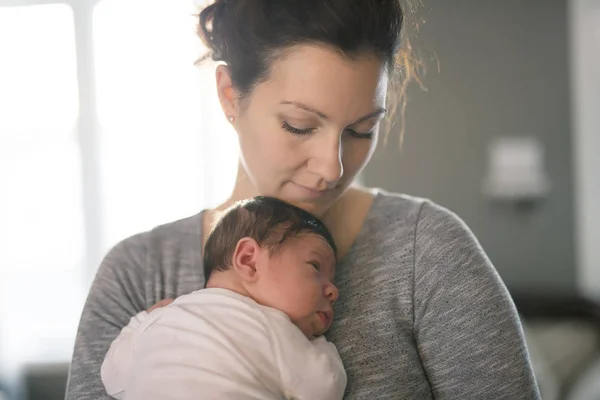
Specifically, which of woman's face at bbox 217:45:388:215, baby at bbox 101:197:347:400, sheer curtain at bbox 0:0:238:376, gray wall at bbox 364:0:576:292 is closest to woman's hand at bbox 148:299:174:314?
baby at bbox 101:197:347:400

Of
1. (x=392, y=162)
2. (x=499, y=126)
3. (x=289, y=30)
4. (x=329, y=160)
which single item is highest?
(x=289, y=30)

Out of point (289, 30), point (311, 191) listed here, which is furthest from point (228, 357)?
point (289, 30)

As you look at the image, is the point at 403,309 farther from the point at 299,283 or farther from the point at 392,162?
the point at 392,162

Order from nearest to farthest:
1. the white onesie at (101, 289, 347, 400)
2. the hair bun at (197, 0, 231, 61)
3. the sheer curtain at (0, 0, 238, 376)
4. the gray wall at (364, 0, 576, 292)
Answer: the white onesie at (101, 289, 347, 400)
the hair bun at (197, 0, 231, 61)
the sheer curtain at (0, 0, 238, 376)
the gray wall at (364, 0, 576, 292)

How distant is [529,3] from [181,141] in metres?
1.14

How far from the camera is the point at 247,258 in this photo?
0.64 meters

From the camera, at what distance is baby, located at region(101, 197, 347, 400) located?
23.2 inches

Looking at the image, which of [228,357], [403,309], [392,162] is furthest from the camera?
[392,162]

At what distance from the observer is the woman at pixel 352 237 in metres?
0.64

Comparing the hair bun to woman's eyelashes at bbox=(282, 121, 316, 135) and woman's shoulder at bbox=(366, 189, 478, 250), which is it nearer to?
woman's eyelashes at bbox=(282, 121, 316, 135)

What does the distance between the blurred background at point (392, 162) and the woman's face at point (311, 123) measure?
137 cm

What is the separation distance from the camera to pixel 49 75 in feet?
7.22

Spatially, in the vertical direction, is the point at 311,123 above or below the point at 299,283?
above

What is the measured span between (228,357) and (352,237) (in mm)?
217
